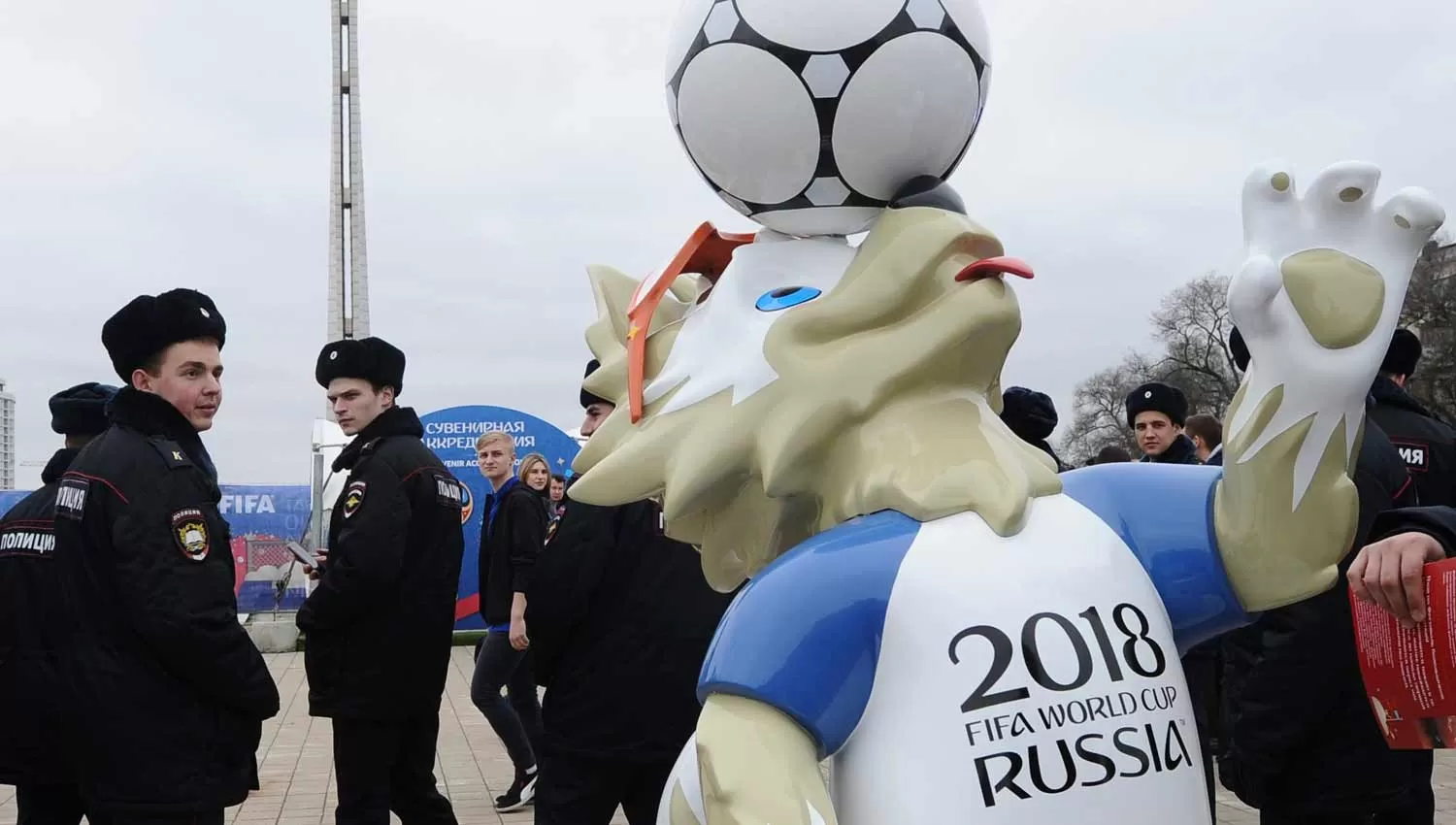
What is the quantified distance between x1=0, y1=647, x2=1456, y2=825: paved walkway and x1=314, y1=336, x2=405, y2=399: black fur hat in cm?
229

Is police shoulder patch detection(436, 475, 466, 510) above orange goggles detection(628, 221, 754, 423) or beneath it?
beneath

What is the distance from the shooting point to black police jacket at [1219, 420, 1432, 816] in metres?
2.98

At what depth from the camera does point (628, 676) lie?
11.2ft

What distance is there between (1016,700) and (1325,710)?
1.86 metres

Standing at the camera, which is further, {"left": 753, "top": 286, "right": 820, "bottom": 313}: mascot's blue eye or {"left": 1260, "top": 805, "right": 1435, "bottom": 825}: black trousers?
{"left": 1260, "top": 805, "right": 1435, "bottom": 825}: black trousers

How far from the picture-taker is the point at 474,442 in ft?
41.0

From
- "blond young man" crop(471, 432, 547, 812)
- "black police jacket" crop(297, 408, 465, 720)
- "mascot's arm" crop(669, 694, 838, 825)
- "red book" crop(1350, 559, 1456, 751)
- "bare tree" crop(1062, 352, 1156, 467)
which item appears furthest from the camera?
"bare tree" crop(1062, 352, 1156, 467)

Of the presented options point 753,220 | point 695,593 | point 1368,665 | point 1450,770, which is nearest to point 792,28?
point 753,220

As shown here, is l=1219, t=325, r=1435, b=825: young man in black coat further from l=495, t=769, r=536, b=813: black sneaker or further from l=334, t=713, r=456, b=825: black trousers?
l=495, t=769, r=536, b=813: black sneaker

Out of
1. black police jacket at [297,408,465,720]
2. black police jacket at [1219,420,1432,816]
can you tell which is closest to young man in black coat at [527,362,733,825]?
black police jacket at [297,408,465,720]

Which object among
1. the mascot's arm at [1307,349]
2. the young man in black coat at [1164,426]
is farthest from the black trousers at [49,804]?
the young man in black coat at [1164,426]

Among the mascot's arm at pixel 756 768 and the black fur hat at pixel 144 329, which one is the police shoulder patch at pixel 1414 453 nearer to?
the mascot's arm at pixel 756 768

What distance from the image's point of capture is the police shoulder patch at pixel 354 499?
4051mm

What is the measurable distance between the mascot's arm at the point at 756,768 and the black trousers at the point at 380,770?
278 centimetres
